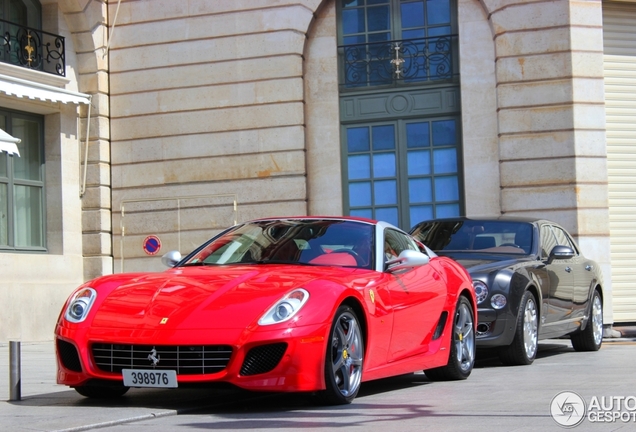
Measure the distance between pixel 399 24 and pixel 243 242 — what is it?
12.2 m

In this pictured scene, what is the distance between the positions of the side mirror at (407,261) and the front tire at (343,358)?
0.83 m

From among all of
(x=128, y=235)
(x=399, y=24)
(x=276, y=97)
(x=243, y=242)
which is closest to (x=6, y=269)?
(x=128, y=235)

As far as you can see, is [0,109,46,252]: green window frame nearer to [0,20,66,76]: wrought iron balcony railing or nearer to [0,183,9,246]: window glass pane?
[0,183,9,246]: window glass pane

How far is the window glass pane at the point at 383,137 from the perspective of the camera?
19953mm

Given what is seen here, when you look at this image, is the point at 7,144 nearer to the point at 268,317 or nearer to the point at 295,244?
the point at 295,244

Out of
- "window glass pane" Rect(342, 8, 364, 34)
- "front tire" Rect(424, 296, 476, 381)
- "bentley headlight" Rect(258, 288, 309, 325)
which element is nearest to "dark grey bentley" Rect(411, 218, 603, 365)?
"front tire" Rect(424, 296, 476, 381)

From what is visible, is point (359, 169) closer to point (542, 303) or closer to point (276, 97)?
point (276, 97)

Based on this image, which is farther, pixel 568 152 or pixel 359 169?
pixel 359 169

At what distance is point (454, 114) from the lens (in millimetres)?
19672

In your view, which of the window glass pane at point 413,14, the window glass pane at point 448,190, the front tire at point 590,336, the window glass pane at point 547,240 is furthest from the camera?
the window glass pane at point 413,14

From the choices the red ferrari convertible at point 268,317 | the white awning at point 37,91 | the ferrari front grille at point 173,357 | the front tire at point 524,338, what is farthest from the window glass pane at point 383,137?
the ferrari front grille at point 173,357

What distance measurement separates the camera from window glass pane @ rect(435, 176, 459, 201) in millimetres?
19625

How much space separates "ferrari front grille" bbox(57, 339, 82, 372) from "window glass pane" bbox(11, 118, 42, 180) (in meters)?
13.4

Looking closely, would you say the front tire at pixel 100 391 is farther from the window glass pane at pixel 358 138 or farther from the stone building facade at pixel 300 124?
the window glass pane at pixel 358 138
